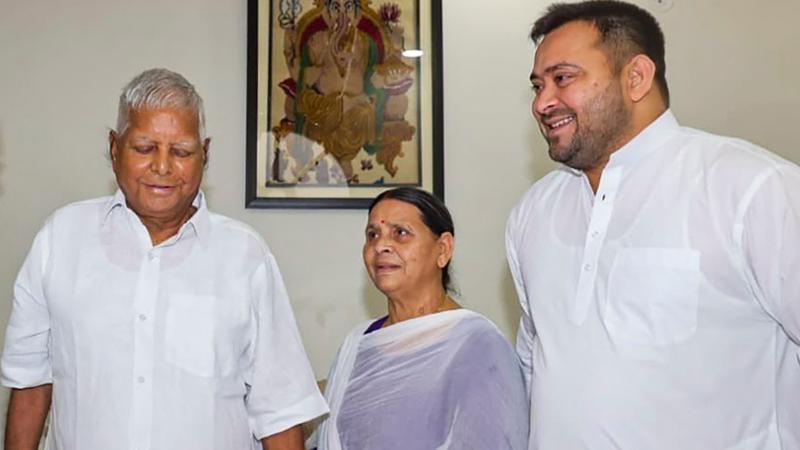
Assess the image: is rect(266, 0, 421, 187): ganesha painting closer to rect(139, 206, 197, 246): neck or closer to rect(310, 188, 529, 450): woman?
rect(310, 188, 529, 450): woman

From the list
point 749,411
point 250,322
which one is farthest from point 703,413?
point 250,322

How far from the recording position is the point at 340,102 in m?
2.60

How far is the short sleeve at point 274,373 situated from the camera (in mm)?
1465

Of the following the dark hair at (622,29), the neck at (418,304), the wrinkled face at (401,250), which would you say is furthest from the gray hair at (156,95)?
the dark hair at (622,29)

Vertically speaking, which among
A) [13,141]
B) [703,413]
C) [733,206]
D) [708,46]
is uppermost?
[708,46]

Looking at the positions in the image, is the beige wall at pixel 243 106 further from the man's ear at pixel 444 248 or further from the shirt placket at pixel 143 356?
the shirt placket at pixel 143 356

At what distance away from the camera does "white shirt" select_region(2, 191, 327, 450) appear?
54.0 inches

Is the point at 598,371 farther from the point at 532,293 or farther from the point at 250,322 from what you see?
the point at 250,322

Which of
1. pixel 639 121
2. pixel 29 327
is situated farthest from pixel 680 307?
pixel 29 327

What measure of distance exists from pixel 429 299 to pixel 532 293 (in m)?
0.29

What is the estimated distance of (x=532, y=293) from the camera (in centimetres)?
160

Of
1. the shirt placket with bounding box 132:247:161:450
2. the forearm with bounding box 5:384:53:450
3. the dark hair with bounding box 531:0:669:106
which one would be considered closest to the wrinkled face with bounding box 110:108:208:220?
the shirt placket with bounding box 132:247:161:450

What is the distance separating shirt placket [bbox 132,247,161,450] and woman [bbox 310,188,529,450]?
1.52ft

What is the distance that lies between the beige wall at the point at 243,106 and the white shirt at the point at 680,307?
45.5 inches
